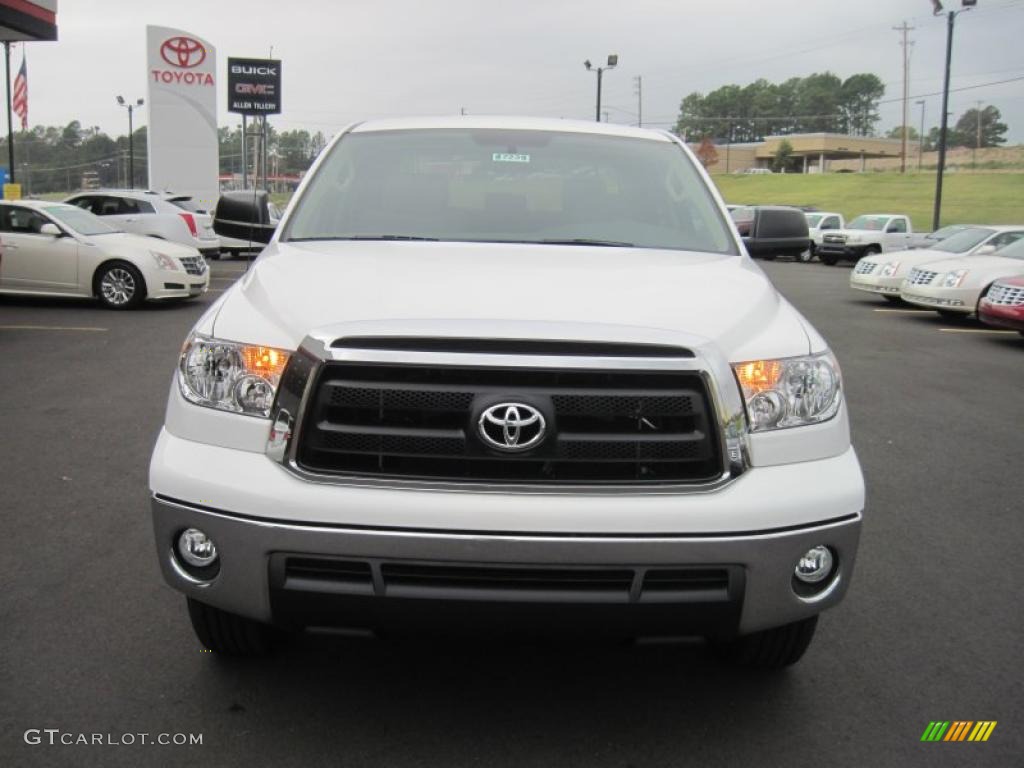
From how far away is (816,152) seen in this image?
124062mm

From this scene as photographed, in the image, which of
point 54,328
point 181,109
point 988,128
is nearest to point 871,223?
point 181,109

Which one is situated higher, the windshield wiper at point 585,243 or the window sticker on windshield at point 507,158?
the window sticker on windshield at point 507,158

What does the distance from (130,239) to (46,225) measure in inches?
45.2

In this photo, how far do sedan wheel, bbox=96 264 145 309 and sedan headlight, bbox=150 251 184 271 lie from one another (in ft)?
1.11

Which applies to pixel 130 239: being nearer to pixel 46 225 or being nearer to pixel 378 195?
pixel 46 225

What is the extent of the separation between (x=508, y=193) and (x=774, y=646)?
2064 mm

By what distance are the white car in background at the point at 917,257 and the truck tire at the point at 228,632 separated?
634 inches

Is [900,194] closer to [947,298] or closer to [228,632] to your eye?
[947,298]

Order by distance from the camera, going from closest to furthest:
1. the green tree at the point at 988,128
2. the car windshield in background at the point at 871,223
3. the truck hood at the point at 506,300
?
the truck hood at the point at 506,300, the car windshield in background at the point at 871,223, the green tree at the point at 988,128

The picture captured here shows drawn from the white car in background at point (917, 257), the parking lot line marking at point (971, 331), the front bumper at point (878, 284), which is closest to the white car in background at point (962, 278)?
the parking lot line marking at point (971, 331)

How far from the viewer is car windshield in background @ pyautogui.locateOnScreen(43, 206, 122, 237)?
49.4ft

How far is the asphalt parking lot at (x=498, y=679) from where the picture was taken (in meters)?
2.97

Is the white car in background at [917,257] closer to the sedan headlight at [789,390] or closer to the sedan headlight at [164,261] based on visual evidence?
the sedan headlight at [164,261]

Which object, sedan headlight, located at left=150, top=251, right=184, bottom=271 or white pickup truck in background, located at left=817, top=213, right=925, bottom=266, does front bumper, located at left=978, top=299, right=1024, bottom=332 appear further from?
white pickup truck in background, located at left=817, top=213, right=925, bottom=266
